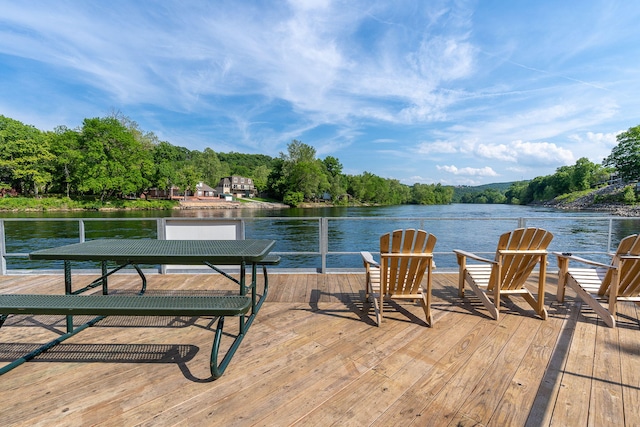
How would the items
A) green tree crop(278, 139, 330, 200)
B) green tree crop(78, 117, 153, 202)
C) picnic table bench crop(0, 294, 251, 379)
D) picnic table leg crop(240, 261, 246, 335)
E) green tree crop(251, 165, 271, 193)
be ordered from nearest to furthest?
1. picnic table bench crop(0, 294, 251, 379)
2. picnic table leg crop(240, 261, 246, 335)
3. green tree crop(78, 117, 153, 202)
4. green tree crop(278, 139, 330, 200)
5. green tree crop(251, 165, 271, 193)

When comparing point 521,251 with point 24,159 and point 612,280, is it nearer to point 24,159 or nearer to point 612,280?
point 612,280

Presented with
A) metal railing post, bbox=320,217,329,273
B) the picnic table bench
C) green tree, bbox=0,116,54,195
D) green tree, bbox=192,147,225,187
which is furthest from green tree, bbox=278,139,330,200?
the picnic table bench

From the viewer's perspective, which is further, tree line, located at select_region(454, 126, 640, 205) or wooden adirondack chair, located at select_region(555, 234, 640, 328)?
tree line, located at select_region(454, 126, 640, 205)

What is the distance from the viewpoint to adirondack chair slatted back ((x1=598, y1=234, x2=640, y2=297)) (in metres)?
2.41

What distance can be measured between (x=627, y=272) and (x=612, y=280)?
157 millimetres

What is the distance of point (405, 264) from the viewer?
239cm

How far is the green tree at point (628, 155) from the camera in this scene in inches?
2048

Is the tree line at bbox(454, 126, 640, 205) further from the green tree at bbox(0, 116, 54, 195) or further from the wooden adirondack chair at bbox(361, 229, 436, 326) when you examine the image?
the green tree at bbox(0, 116, 54, 195)

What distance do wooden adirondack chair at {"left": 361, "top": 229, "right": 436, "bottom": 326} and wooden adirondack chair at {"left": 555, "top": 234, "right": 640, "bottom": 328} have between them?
135 cm

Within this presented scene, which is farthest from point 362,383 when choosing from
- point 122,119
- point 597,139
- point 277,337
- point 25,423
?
point 122,119

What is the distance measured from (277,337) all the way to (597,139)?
48.8ft

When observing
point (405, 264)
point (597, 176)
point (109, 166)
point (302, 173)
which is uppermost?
point (597, 176)

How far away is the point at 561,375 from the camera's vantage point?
5.56ft

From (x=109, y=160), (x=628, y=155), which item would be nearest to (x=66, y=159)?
(x=109, y=160)
